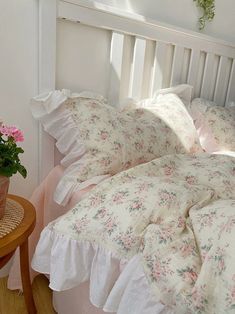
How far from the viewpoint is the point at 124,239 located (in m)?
0.66

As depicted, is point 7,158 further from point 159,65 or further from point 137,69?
point 159,65

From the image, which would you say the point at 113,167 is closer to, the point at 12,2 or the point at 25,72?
the point at 25,72

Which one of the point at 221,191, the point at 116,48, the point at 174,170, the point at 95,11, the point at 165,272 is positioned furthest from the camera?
the point at 116,48

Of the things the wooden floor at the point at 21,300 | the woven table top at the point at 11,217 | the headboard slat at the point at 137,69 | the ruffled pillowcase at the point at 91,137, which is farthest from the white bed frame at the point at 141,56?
the wooden floor at the point at 21,300

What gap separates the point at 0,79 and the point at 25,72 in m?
0.10

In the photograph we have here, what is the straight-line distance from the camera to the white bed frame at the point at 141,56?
3.47 feet

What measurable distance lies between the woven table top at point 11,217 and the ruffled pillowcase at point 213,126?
107 cm

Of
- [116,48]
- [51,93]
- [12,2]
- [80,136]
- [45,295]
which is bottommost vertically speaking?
[45,295]

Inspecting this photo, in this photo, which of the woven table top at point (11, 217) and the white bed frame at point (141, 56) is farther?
the white bed frame at point (141, 56)

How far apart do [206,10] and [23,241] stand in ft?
5.39

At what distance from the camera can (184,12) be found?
5.25 feet

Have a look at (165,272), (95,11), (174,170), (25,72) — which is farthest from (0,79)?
(165,272)

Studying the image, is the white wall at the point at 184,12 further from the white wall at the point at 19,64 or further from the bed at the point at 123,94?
the white wall at the point at 19,64

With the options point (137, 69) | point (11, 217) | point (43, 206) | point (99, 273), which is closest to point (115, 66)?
point (137, 69)
